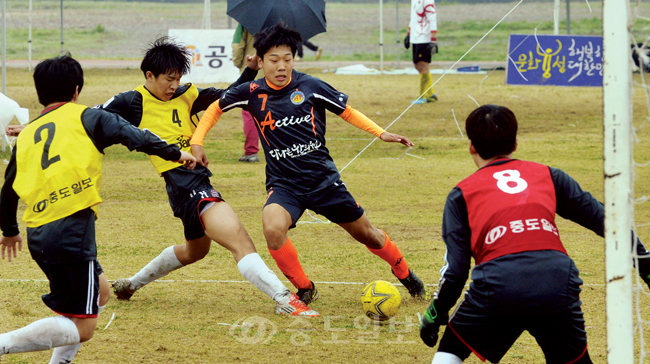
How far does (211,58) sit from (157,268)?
12.3 m

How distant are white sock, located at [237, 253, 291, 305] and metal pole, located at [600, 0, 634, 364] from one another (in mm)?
2104

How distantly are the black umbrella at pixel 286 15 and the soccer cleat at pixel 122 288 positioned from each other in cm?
359

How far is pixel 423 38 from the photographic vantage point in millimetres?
14234

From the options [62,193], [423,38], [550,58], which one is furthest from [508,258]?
[423,38]

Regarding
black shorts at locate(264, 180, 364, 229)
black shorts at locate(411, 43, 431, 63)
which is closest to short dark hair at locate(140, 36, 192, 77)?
black shorts at locate(264, 180, 364, 229)

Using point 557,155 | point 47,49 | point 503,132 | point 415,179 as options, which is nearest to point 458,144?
point 557,155

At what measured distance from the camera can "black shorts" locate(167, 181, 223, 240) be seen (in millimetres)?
4555

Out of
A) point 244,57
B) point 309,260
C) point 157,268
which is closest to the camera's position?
point 157,268

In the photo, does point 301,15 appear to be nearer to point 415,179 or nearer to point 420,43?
point 415,179

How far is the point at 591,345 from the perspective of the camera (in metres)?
4.09

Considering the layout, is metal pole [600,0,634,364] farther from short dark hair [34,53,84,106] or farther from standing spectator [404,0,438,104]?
standing spectator [404,0,438,104]

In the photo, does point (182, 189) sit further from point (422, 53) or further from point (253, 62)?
point (422, 53)

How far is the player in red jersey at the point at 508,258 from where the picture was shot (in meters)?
2.71

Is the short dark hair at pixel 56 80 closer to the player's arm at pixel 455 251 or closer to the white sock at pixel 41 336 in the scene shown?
the white sock at pixel 41 336
